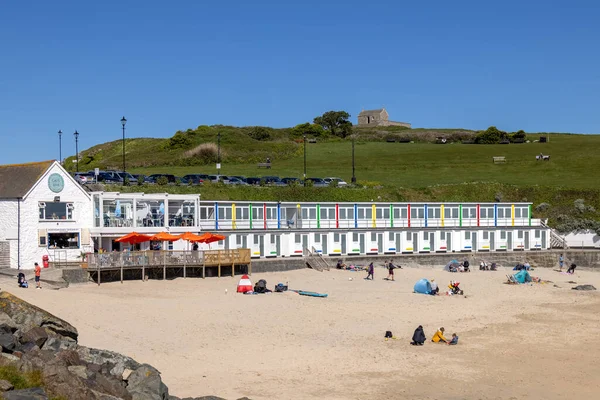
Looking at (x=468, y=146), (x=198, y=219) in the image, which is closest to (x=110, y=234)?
(x=198, y=219)

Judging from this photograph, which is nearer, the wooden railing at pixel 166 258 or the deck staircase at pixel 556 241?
the wooden railing at pixel 166 258

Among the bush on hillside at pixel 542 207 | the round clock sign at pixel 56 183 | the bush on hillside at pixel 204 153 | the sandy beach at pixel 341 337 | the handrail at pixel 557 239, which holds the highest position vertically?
the bush on hillside at pixel 204 153

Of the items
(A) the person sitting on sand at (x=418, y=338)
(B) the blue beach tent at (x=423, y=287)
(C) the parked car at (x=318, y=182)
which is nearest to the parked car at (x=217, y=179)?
(C) the parked car at (x=318, y=182)

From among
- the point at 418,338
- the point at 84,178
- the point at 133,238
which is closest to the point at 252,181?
the point at 84,178

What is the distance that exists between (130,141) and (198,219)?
84168 mm

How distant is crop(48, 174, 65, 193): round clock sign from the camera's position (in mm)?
42000

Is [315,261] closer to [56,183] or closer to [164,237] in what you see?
[164,237]

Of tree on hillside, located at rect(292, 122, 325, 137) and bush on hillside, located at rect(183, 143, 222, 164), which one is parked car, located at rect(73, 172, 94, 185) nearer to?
bush on hillside, located at rect(183, 143, 222, 164)

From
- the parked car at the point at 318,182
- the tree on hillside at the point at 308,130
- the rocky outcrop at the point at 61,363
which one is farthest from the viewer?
the tree on hillside at the point at 308,130

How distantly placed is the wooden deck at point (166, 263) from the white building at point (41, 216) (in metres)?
4.10

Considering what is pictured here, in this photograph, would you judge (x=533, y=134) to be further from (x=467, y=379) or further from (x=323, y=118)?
(x=467, y=379)

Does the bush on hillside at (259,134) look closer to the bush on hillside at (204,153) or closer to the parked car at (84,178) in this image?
the bush on hillside at (204,153)

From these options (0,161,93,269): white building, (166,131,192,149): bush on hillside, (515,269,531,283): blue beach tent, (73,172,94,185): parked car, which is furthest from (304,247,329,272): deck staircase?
(166,131,192,149): bush on hillside

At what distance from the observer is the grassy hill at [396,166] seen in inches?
Answer: 2660
